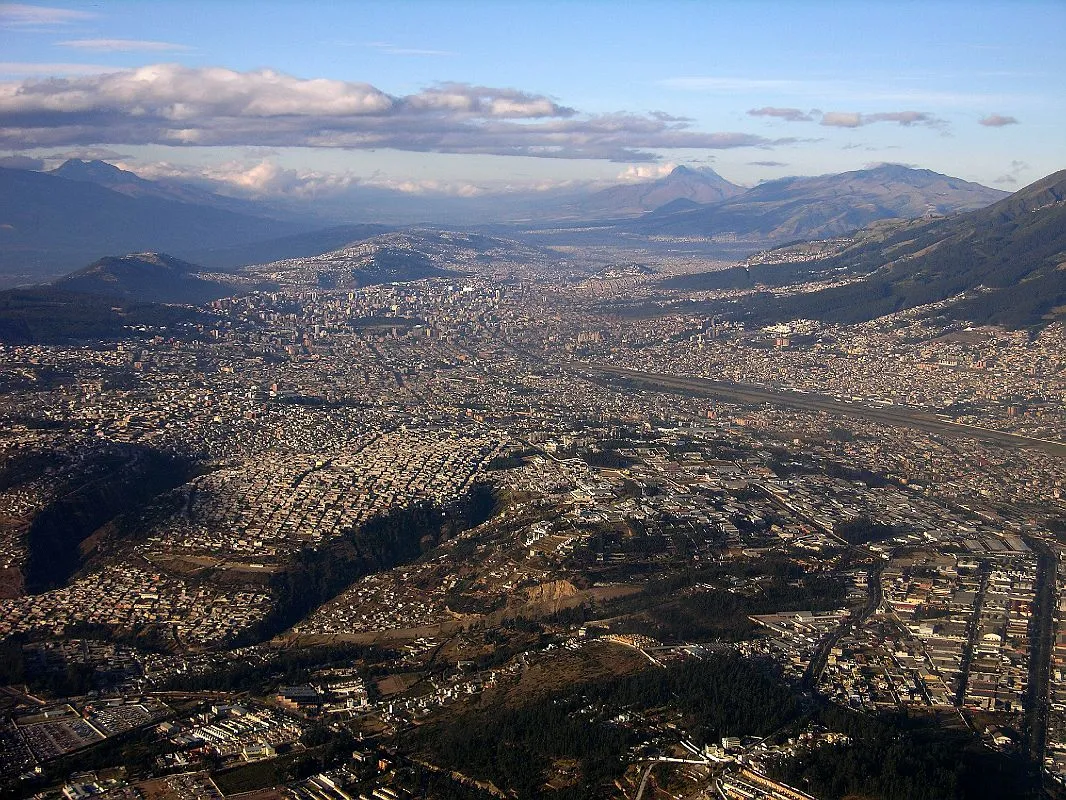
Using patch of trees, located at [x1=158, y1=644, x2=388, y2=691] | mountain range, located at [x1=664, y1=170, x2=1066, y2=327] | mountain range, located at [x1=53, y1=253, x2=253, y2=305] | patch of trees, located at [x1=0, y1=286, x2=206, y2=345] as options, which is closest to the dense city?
patch of trees, located at [x1=158, y1=644, x2=388, y2=691]

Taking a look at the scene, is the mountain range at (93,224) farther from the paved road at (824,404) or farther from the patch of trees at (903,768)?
the patch of trees at (903,768)

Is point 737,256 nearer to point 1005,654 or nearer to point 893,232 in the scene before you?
point 893,232

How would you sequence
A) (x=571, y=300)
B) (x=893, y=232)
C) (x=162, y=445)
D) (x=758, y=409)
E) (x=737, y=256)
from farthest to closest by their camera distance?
(x=737, y=256), (x=893, y=232), (x=571, y=300), (x=758, y=409), (x=162, y=445)

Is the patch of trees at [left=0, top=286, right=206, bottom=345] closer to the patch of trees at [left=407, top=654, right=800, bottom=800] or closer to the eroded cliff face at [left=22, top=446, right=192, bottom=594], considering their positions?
the eroded cliff face at [left=22, top=446, right=192, bottom=594]

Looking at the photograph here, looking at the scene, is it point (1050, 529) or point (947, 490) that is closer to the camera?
point (1050, 529)

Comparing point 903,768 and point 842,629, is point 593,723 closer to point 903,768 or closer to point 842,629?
point 903,768

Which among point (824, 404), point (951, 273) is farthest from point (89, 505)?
point (951, 273)

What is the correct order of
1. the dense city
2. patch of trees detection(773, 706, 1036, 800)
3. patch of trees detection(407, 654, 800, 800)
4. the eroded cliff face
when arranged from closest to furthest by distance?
patch of trees detection(773, 706, 1036, 800) < patch of trees detection(407, 654, 800, 800) < the dense city < the eroded cliff face

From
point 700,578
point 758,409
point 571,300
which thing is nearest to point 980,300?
point 758,409
